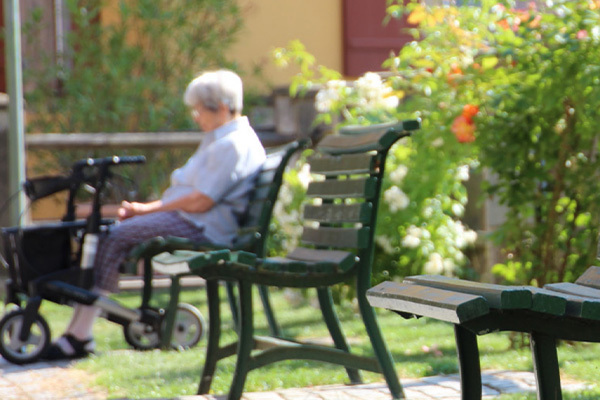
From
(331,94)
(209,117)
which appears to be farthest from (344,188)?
(331,94)

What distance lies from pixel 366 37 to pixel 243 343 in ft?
28.4

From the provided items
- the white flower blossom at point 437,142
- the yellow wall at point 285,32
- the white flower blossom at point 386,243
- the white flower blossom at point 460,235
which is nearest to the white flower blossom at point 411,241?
the white flower blossom at point 386,243

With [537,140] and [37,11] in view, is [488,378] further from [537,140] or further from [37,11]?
[37,11]

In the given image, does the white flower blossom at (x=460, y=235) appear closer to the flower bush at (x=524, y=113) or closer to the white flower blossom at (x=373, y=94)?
the flower bush at (x=524, y=113)

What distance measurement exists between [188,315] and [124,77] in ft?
17.8

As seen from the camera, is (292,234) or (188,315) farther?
(292,234)

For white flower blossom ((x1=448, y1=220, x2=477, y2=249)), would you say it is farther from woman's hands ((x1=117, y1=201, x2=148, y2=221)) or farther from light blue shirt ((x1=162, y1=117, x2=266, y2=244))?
woman's hands ((x1=117, y1=201, x2=148, y2=221))

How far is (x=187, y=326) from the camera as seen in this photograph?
5598mm

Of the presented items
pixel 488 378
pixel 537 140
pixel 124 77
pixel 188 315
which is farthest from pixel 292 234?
pixel 124 77

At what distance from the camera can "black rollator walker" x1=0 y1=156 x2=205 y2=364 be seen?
528 cm

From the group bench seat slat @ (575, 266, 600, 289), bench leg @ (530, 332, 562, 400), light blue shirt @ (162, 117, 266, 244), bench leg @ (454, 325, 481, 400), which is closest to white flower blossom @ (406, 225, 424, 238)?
light blue shirt @ (162, 117, 266, 244)

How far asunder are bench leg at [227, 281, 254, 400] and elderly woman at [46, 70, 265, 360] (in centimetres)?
134

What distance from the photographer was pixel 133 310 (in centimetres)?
549

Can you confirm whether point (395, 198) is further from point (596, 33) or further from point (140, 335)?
point (596, 33)
